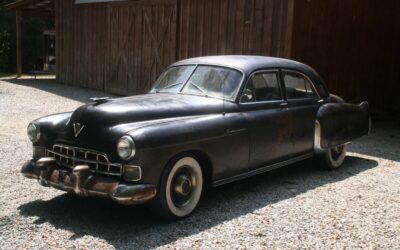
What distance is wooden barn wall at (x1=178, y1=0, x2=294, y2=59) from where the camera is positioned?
985 centimetres

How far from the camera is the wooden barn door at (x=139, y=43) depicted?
1343cm

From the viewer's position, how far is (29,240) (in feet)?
13.1

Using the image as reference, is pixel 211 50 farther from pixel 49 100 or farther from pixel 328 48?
pixel 49 100

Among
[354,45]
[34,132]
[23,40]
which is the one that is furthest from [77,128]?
[23,40]

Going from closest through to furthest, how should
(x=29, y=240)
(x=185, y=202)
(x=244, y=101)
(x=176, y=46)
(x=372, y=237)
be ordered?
1. (x=29, y=240)
2. (x=372, y=237)
3. (x=185, y=202)
4. (x=244, y=101)
5. (x=176, y=46)

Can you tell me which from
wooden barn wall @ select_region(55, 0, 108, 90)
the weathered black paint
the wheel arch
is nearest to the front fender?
the weathered black paint

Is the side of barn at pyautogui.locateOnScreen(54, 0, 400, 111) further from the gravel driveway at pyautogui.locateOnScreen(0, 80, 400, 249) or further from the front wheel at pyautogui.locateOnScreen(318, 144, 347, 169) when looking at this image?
the gravel driveway at pyautogui.locateOnScreen(0, 80, 400, 249)

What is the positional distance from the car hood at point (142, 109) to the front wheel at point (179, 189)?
0.54 m

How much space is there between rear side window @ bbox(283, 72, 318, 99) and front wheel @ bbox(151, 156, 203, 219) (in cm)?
194

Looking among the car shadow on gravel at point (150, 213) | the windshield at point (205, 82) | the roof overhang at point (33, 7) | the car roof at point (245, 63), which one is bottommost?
the car shadow on gravel at point (150, 213)

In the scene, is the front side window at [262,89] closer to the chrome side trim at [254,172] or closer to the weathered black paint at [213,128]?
the weathered black paint at [213,128]

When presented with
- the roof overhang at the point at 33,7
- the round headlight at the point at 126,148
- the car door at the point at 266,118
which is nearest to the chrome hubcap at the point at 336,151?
the car door at the point at 266,118

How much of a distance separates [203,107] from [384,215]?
219cm

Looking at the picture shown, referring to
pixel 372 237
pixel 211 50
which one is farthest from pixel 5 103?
pixel 372 237
